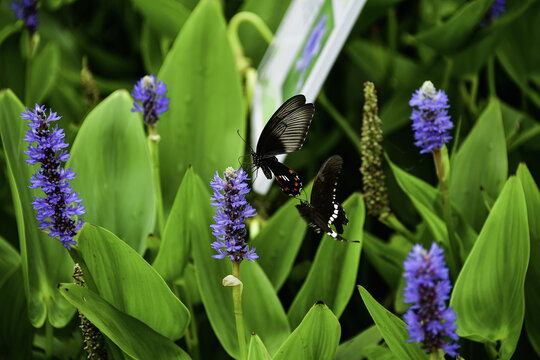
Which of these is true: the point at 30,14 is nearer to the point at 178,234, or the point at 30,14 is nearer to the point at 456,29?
the point at 178,234

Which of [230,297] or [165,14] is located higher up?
[165,14]

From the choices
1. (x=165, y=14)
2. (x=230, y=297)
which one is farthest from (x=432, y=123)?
(x=165, y=14)

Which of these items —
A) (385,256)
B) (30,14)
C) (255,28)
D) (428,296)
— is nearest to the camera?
(428,296)

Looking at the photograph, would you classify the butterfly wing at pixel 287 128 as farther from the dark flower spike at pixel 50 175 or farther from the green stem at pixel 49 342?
the green stem at pixel 49 342

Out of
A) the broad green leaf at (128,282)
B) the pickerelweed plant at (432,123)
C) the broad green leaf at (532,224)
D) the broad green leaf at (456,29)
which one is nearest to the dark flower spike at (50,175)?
the broad green leaf at (128,282)

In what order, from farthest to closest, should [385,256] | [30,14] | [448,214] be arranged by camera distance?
[30,14] → [385,256] → [448,214]
